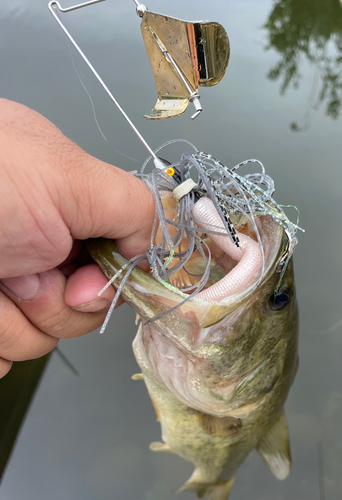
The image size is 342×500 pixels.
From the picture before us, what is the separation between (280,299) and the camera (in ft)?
2.10

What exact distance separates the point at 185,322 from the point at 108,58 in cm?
166

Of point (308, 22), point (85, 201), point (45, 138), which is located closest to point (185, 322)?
point (85, 201)

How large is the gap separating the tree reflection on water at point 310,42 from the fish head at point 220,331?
5.02 feet

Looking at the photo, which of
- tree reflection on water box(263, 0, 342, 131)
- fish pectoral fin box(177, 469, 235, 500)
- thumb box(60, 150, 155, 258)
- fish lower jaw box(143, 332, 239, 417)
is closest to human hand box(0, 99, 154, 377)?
thumb box(60, 150, 155, 258)

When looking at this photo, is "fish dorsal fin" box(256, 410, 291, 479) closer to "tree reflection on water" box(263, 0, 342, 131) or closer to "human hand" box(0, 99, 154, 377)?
"human hand" box(0, 99, 154, 377)

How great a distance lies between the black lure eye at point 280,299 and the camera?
2.05ft

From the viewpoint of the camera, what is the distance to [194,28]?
1.95 ft

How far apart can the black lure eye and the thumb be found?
10.6 inches

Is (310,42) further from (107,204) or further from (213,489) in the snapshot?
(213,489)

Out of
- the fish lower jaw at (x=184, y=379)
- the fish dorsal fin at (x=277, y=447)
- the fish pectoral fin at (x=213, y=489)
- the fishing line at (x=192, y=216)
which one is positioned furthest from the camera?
the fish pectoral fin at (x=213, y=489)

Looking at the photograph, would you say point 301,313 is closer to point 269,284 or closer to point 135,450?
point 135,450

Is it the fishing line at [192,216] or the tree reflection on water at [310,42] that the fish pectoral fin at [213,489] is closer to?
the fishing line at [192,216]

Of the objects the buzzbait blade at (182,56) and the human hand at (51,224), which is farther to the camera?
the buzzbait blade at (182,56)

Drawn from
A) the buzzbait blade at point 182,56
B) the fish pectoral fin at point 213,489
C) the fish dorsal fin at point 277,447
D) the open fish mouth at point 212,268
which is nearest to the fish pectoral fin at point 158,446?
the fish pectoral fin at point 213,489
